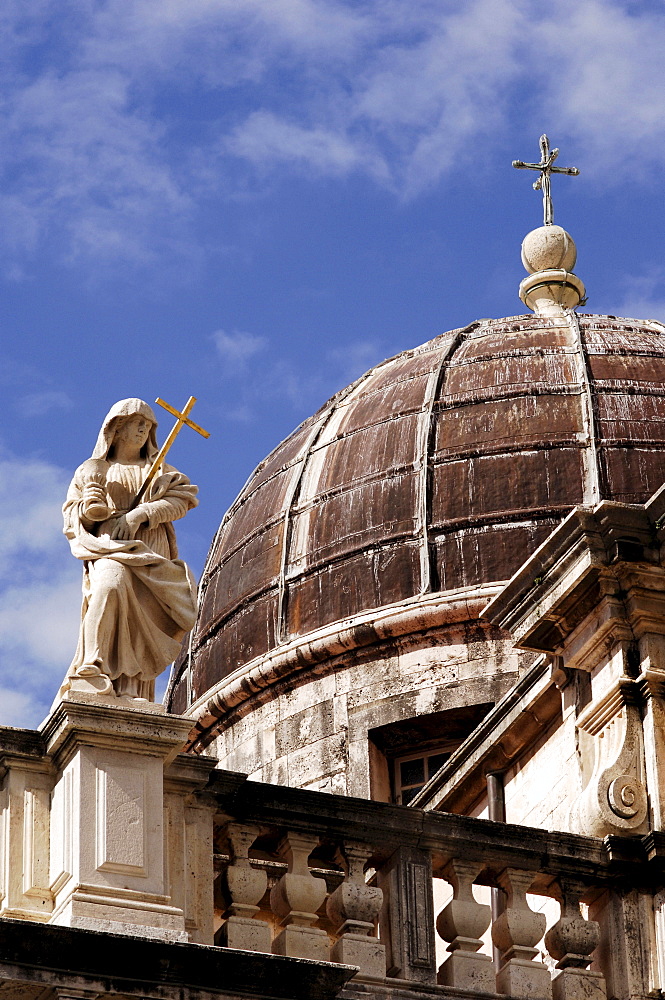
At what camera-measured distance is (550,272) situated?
2967cm

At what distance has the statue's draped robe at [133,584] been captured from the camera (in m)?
13.5

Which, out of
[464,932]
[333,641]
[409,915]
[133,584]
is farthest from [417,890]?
[333,641]

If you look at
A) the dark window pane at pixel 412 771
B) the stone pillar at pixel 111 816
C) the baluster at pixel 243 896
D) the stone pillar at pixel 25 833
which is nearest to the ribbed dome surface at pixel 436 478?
the dark window pane at pixel 412 771

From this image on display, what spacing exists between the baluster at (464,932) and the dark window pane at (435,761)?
9.35 meters

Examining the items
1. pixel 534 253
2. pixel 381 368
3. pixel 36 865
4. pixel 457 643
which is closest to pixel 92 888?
pixel 36 865

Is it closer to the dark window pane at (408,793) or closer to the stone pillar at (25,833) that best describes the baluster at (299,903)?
the stone pillar at (25,833)

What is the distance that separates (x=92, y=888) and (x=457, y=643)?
1112cm

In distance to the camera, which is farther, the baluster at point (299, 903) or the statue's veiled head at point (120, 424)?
the statue's veiled head at point (120, 424)

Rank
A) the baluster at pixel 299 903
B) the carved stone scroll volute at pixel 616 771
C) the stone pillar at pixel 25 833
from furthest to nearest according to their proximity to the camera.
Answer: the carved stone scroll volute at pixel 616 771 → the baluster at pixel 299 903 → the stone pillar at pixel 25 833

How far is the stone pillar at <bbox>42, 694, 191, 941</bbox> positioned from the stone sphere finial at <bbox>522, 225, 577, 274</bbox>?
17.7 meters

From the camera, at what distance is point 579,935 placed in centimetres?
1386

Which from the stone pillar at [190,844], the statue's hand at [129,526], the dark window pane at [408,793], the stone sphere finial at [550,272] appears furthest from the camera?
the stone sphere finial at [550,272]

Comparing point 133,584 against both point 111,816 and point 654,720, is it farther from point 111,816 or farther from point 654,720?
point 654,720

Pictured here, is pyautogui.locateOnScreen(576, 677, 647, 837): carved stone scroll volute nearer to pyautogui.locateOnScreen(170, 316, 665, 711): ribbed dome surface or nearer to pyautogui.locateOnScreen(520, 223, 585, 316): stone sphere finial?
pyautogui.locateOnScreen(170, 316, 665, 711): ribbed dome surface
